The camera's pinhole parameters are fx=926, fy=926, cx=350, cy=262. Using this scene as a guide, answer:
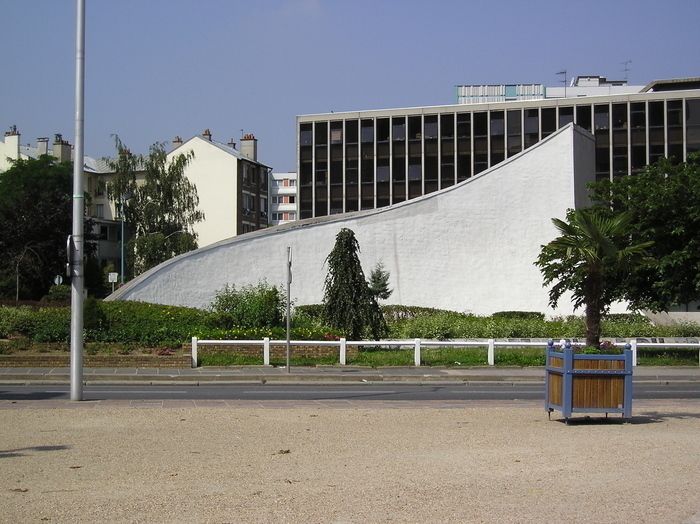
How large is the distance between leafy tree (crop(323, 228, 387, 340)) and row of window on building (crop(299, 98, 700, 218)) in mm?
46547

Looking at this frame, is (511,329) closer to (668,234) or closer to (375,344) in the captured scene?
(668,234)

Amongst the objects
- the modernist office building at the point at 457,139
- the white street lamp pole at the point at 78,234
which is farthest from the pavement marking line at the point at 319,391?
the modernist office building at the point at 457,139

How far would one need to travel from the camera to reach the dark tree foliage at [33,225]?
6981cm

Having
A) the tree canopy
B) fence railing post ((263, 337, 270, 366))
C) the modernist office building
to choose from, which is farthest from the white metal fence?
the modernist office building

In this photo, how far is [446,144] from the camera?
77.9 meters

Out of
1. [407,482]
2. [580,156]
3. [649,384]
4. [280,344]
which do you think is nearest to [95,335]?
[280,344]

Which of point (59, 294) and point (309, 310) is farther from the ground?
point (59, 294)

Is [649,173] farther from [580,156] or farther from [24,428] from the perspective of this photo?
[24,428]

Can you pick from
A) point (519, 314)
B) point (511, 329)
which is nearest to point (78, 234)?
point (511, 329)

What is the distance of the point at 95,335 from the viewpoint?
29.1 meters

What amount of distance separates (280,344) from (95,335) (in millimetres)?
6246

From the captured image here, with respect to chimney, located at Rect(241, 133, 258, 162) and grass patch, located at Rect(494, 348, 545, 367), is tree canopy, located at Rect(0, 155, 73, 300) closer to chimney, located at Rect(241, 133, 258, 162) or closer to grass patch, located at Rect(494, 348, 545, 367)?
chimney, located at Rect(241, 133, 258, 162)

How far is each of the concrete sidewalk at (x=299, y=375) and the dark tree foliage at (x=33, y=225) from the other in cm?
4518

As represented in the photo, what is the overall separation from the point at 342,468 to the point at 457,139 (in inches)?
2748
